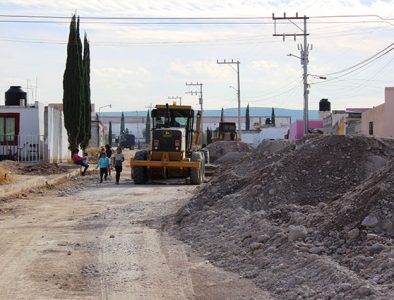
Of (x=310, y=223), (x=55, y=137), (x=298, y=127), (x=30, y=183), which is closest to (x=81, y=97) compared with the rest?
(x=55, y=137)

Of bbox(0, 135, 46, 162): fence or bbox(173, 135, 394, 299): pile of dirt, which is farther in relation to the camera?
bbox(0, 135, 46, 162): fence

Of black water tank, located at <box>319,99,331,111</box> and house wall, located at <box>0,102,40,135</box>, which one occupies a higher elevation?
black water tank, located at <box>319,99,331,111</box>

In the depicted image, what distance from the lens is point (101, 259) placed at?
10367 mm

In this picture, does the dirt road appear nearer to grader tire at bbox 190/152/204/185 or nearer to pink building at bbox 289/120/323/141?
grader tire at bbox 190/152/204/185

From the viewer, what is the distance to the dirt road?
830 cm

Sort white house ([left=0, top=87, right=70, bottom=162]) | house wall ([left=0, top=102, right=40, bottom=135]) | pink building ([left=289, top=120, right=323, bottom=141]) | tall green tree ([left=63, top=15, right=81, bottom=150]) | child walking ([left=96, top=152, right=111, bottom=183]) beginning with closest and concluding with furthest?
child walking ([left=96, top=152, right=111, bottom=183]), white house ([left=0, top=87, right=70, bottom=162]), house wall ([left=0, top=102, right=40, bottom=135]), tall green tree ([left=63, top=15, right=81, bottom=150]), pink building ([left=289, top=120, right=323, bottom=141])

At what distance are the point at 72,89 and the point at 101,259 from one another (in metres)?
30.3

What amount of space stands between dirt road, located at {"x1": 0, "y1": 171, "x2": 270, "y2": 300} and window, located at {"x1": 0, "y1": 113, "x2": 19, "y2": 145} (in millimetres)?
19986

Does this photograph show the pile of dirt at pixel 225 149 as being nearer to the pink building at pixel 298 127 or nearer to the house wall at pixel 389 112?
the house wall at pixel 389 112

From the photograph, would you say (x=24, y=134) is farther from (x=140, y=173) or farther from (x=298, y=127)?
(x=298, y=127)

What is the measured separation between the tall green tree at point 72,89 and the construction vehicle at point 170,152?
490 inches

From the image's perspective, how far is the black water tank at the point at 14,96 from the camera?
45812mm

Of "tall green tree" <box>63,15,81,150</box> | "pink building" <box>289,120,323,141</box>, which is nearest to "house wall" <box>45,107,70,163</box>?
"tall green tree" <box>63,15,81,150</box>

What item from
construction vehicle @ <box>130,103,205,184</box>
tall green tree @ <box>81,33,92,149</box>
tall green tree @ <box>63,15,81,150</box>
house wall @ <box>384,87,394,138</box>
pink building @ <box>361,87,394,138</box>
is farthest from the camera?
tall green tree @ <box>81,33,92,149</box>
